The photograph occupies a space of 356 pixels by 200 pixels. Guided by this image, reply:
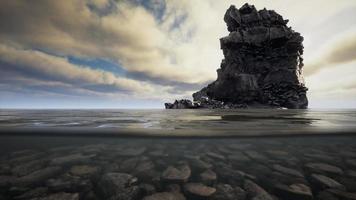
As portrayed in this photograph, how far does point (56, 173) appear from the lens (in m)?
4.00

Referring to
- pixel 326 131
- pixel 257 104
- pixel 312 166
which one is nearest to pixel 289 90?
pixel 257 104

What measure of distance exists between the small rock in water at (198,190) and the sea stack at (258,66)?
77.1 m

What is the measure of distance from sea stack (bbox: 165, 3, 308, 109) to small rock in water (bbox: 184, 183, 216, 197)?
253 ft

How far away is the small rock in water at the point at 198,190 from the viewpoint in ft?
10.3

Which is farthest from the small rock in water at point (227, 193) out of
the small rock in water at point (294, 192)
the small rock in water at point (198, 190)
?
the small rock in water at point (294, 192)

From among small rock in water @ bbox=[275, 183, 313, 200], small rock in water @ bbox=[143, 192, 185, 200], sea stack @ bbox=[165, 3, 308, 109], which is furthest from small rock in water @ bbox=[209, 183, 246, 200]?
sea stack @ bbox=[165, 3, 308, 109]

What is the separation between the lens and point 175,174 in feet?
13.3

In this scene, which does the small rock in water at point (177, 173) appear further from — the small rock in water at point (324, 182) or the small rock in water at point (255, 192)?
the small rock in water at point (324, 182)

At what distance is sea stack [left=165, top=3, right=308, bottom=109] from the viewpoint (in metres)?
86.6

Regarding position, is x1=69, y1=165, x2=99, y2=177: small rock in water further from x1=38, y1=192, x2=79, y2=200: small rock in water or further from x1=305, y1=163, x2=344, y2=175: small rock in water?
x1=305, y1=163, x2=344, y2=175: small rock in water

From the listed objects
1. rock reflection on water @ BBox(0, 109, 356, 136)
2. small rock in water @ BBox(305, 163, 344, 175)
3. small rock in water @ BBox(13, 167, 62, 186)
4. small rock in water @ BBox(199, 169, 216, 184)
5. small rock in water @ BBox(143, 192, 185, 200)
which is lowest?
small rock in water @ BBox(305, 163, 344, 175)

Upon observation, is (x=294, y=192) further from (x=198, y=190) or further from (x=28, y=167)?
(x=28, y=167)

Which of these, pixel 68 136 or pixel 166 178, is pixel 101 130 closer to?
pixel 68 136

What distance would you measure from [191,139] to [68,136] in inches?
218
